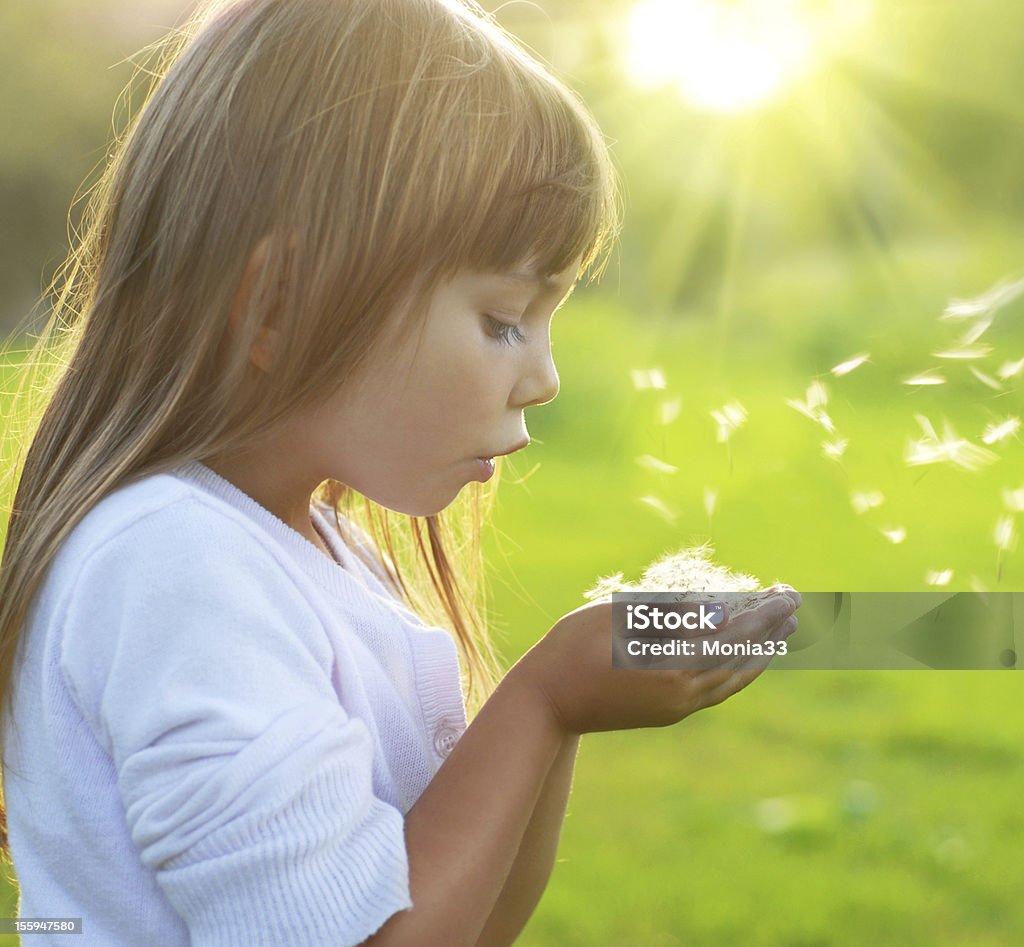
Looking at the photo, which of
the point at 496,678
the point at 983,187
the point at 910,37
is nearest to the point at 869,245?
the point at 983,187

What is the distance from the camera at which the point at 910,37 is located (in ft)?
17.3

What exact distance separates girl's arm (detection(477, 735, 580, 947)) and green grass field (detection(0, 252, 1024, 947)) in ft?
2.08

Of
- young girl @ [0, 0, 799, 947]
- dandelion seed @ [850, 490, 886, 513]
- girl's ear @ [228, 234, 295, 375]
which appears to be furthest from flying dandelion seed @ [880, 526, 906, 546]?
girl's ear @ [228, 234, 295, 375]

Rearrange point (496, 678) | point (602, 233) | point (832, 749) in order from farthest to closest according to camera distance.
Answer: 1. point (832, 749)
2. point (496, 678)
3. point (602, 233)

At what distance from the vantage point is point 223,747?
0.75 metres

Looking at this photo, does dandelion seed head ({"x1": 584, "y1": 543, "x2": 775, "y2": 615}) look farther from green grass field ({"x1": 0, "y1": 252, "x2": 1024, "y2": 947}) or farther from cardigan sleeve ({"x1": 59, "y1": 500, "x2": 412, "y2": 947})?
green grass field ({"x1": 0, "y1": 252, "x2": 1024, "y2": 947})

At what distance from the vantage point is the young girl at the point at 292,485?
2.55 ft

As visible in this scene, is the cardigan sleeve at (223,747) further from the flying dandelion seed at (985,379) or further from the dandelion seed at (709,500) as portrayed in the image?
the dandelion seed at (709,500)

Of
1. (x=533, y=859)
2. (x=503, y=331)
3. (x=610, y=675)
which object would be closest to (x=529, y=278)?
(x=503, y=331)

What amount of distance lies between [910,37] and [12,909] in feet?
15.6

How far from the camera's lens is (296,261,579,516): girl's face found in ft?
3.05

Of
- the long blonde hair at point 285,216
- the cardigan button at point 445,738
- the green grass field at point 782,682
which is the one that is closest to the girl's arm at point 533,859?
the cardigan button at point 445,738

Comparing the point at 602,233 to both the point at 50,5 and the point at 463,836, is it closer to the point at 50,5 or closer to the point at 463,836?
the point at 463,836

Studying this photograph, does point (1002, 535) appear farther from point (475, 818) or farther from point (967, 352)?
point (475, 818)
